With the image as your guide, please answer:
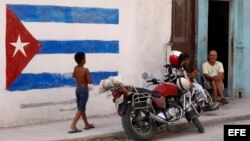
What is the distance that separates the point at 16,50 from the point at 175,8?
3.97 m

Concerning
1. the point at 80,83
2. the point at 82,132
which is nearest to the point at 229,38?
the point at 80,83

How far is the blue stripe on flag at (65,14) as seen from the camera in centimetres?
937

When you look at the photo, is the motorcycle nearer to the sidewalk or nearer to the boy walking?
the boy walking

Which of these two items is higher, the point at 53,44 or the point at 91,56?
the point at 53,44

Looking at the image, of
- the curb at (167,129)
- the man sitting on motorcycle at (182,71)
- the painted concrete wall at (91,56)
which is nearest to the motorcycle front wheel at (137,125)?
the curb at (167,129)

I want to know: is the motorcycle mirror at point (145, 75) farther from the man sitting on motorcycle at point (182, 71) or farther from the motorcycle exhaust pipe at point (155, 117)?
the motorcycle exhaust pipe at point (155, 117)

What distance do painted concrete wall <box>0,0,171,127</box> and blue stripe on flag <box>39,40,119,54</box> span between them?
0.06 metres

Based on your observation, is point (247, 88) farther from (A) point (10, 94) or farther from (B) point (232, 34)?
(A) point (10, 94)

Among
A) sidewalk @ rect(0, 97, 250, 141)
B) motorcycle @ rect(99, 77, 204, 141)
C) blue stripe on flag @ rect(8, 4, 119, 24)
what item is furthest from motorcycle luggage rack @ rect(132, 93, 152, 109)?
blue stripe on flag @ rect(8, 4, 119, 24)

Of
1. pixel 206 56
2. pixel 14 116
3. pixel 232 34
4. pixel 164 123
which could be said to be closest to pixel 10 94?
pixel 14 116

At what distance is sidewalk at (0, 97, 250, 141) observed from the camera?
8484 mm

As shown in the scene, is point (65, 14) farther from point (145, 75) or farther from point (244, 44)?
point (244, 44)

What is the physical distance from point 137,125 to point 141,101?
0.38 meters

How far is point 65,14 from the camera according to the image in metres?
9.91
